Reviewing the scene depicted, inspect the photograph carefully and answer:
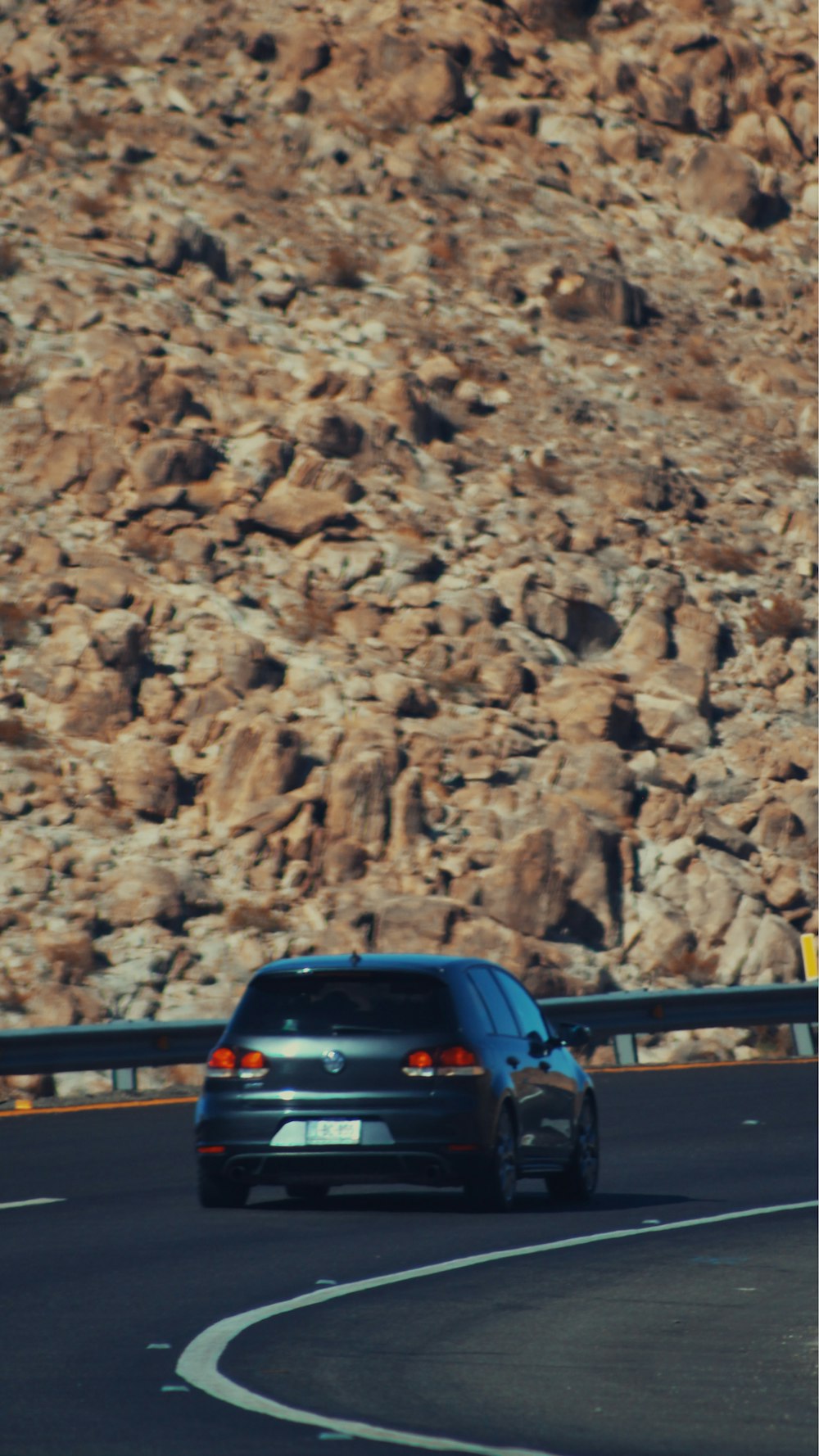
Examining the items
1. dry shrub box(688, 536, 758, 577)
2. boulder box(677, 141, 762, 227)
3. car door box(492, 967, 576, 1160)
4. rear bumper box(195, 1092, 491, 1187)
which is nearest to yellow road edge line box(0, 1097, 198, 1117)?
car door box(492, 967, 576, 1160)

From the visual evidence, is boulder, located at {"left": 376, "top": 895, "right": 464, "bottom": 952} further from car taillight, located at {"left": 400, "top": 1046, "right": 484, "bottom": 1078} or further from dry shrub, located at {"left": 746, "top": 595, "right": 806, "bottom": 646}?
car taillight, located at {"left": 400, "top": 1046, "right": 484, "bottom": 1078}

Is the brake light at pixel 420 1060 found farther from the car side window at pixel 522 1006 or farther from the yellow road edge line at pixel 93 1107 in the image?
the yellow road edge line at pixel 93 1107

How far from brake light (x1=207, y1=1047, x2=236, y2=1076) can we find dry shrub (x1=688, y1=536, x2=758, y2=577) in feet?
72.6

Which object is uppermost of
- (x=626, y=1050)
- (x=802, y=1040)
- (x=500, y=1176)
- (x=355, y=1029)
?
(x=355, y=1029)

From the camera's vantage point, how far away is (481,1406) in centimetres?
742

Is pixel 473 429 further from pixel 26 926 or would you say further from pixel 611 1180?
pixel 611 1180

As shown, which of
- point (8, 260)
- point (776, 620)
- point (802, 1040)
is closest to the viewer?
point (802, 1040)

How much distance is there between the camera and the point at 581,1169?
536 inches

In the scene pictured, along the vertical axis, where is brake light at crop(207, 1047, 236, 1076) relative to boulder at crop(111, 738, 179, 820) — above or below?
above

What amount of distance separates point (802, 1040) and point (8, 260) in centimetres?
1795

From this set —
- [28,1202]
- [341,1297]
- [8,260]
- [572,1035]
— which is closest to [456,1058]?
[572,1035]

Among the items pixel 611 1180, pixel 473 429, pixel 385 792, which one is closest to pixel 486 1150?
pixel 611 1180

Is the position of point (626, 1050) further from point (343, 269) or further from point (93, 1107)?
point (343, 269)

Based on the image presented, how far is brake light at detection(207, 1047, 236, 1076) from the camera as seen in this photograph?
496 inches
